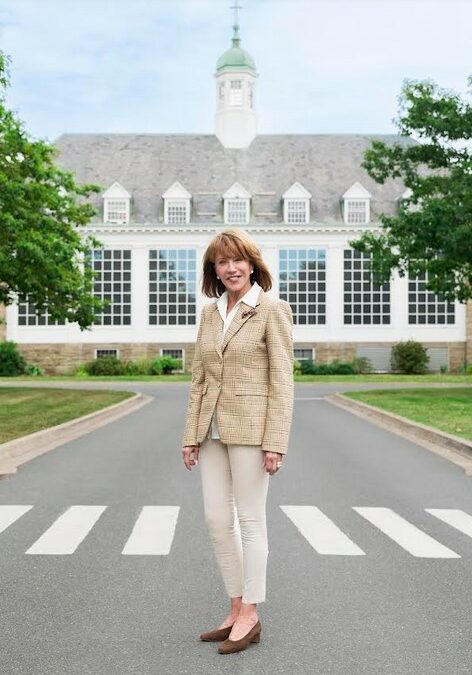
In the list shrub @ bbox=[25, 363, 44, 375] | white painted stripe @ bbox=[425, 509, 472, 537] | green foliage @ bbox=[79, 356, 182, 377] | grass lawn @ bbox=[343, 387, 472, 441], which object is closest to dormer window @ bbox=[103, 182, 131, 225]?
green foliage @ bbox=[79, 356, 182, 377]

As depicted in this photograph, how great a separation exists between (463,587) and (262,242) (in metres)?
48.5

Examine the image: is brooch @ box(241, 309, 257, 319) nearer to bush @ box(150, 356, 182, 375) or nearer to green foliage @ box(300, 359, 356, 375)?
bush @ box(150, 356, 182, 375)

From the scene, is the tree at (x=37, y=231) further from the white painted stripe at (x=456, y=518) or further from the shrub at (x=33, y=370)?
the shrub at (x=33, y=370)

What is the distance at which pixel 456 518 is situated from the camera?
9.01 metres

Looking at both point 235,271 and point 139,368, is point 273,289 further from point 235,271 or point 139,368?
point 235,271

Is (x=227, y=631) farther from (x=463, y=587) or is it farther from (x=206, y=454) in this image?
(x=463, y=587)

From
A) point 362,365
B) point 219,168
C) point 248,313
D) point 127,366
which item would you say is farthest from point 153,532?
point 219,168

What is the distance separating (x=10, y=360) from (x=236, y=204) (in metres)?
15.7

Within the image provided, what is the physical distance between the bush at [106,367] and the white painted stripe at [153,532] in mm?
40340

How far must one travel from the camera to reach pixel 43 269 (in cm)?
2750

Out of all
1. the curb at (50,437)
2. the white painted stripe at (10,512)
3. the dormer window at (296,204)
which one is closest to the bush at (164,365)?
the dormer window at (296,204)

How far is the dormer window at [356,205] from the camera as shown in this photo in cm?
5456

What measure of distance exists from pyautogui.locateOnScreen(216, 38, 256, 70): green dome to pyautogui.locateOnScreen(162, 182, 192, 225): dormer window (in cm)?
1261

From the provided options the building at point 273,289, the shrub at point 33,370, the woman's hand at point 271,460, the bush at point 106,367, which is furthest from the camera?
the building at point 273,289
